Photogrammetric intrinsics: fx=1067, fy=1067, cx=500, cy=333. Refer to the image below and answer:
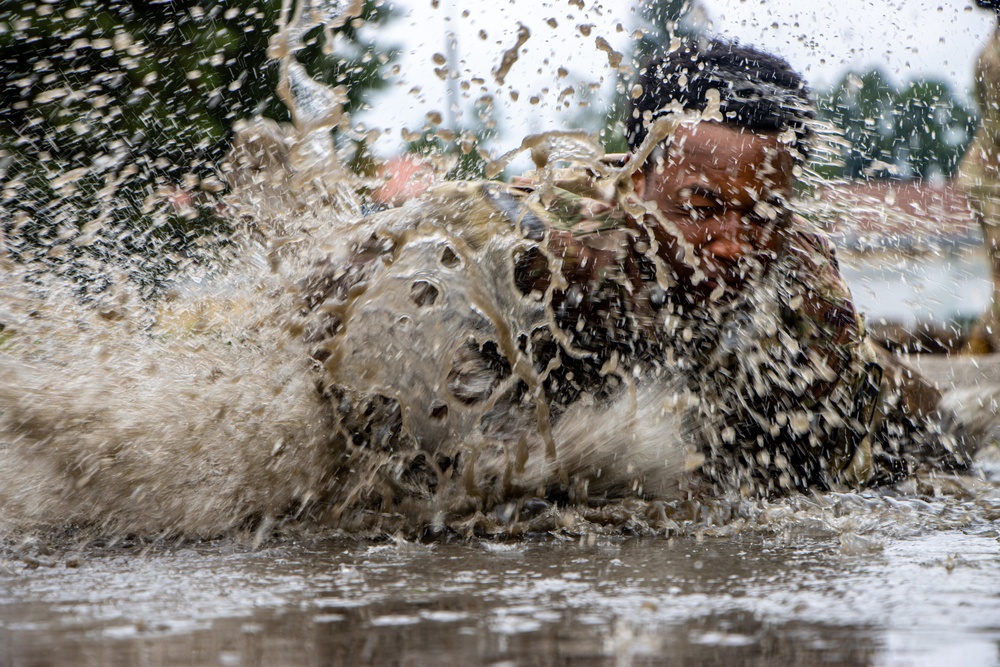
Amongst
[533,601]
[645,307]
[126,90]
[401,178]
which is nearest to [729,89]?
[645,307]

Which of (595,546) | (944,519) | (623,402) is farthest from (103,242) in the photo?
(944,519)

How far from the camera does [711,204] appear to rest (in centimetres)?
296

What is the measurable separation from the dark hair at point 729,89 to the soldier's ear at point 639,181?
0.11 metres

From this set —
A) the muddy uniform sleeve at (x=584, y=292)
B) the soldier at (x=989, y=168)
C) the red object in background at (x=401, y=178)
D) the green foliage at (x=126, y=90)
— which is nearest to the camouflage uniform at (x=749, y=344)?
the muddy uniform sleeve at (x=584, y=292)

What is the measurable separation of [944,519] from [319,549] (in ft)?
4.90

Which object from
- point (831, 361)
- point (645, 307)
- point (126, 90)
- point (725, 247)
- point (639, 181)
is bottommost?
point (126, 90)

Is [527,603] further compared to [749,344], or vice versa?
[749,344]

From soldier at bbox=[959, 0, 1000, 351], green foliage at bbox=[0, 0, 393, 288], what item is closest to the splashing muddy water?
soldier at bbox=[959, 0, 1000, 351]

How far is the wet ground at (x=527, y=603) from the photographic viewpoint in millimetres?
1382

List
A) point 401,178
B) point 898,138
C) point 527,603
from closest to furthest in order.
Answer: point 527,603 → point 401,178 → point 898,138

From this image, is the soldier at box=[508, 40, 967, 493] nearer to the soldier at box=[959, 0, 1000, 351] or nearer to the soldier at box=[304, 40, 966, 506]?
the soldier at box=[304, 40, 966, 506]

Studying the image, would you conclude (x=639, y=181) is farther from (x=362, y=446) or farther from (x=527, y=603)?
(x=527, y=603)

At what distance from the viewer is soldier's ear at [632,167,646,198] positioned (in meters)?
3.01

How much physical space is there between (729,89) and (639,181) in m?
0.41
